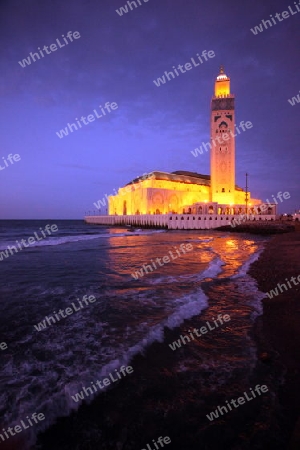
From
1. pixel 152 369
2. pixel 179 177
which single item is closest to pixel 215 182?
pixel 179 177

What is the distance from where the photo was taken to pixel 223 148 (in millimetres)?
62781

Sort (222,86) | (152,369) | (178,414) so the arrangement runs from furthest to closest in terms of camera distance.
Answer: (222,86) → (152,369) → (178,414)

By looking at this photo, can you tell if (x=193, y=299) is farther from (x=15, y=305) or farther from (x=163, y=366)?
(x=15, y=305)

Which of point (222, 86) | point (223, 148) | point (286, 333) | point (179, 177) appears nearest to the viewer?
point (286, 333)

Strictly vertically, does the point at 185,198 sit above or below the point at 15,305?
above

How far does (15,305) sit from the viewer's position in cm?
755

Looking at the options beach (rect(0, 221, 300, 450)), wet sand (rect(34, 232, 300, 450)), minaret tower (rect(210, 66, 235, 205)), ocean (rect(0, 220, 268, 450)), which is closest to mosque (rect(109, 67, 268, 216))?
minaret tower (rect(210, 66, 235, 205))

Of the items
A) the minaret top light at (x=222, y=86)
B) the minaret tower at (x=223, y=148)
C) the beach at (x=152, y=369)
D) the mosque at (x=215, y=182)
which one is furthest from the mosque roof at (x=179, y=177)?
the beach at (x=152, y=369)

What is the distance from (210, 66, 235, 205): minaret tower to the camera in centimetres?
6247

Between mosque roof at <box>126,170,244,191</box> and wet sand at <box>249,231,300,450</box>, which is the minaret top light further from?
wet sand at <box>249,231,300,450</box>

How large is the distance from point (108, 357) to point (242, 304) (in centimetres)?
412

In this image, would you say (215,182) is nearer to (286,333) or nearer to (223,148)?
(223,148)

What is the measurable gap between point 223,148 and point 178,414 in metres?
65.8

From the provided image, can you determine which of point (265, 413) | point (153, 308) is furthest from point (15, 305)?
point (265, 413)
